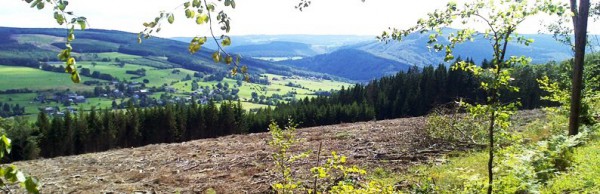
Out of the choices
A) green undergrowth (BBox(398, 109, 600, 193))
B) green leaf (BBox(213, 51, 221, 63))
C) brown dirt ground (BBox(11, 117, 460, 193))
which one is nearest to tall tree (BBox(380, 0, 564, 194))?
green undergrowth (BBox(398, 109, 600, 193))

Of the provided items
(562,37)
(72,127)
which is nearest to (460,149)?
(562,37)

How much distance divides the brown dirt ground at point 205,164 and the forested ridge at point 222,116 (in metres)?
20.4

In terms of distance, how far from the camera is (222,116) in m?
71.3

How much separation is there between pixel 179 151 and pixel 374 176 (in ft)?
40.5

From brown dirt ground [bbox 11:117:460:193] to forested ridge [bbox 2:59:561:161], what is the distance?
20352mm

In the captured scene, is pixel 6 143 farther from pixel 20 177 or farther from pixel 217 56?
pixel 217 56

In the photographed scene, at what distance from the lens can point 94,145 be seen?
5959cm

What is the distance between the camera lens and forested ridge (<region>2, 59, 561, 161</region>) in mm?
55594

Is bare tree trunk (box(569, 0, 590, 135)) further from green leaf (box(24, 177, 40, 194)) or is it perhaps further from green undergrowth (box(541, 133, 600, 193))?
green leaf (box(24, 177, 40, 194))

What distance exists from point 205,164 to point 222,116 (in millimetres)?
53633

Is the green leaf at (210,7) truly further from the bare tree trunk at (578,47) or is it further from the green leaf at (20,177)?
the bare tree trunk at (578,47)

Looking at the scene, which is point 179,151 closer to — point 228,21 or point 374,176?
point 374,176

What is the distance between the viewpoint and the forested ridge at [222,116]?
2189 inches

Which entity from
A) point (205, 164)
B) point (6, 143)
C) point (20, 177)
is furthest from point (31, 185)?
point (205, 164)
